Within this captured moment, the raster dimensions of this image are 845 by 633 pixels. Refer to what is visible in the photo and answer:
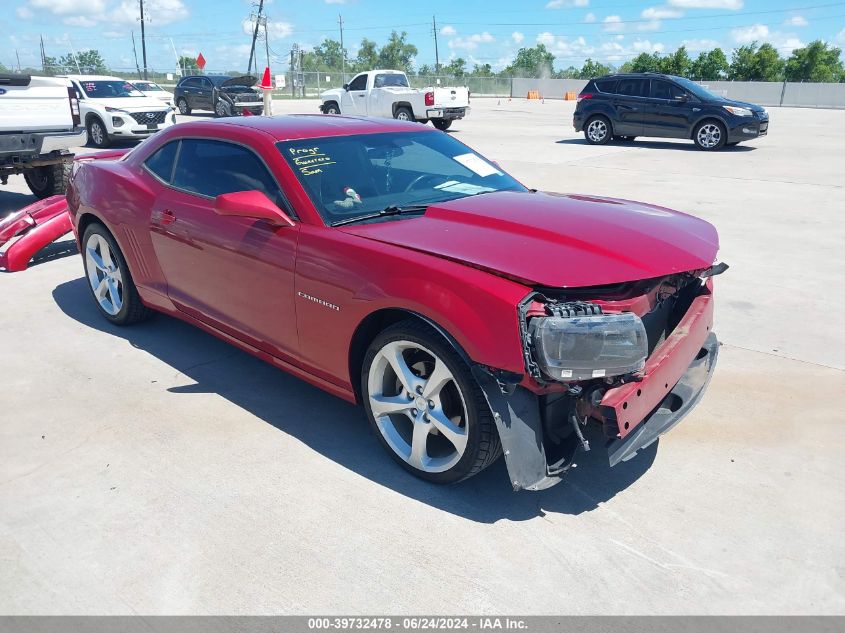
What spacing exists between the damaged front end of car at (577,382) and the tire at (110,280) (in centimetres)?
329

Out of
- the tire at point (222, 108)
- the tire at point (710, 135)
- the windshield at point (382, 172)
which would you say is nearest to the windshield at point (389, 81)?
the tire at point (222, 108)

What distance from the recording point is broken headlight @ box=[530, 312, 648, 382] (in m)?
2.74

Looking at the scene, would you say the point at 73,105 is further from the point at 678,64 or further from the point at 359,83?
the point at 678,64

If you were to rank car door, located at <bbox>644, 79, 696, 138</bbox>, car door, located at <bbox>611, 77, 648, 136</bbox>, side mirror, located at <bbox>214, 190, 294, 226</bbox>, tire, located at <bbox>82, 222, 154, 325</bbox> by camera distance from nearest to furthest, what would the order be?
side mirror, located at <bbox>214, 190, 294, 226</bbox>
tire, located at <bbox>82, 222, 154, 325</bbox>
car door, located at <bbox>644, 79, 696, 138</bbox>
car door, located at <bbox>611, 77, 648, 136</bbox>

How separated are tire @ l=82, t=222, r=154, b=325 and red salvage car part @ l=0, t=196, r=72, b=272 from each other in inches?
70.8

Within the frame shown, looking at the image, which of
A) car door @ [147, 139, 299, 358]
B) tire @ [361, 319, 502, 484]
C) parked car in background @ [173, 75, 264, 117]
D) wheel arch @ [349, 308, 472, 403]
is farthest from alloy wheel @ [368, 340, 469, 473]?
parked car in background @ [173, 75, 264, 117]

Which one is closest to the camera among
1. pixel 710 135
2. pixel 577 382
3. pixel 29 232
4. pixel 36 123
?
pixel 577 382

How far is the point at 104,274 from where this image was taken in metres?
5.38

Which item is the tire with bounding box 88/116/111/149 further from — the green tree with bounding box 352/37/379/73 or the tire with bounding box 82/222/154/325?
the green tree with bounding box 352/37/379/73

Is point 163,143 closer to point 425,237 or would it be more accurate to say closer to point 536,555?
point 425,237

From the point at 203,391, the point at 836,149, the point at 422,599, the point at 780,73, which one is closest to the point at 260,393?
the point at 203,391

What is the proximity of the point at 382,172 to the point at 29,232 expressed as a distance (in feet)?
15.4

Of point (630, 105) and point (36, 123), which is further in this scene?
point (630, 105)

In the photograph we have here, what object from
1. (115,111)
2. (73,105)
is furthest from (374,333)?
(115,111)
